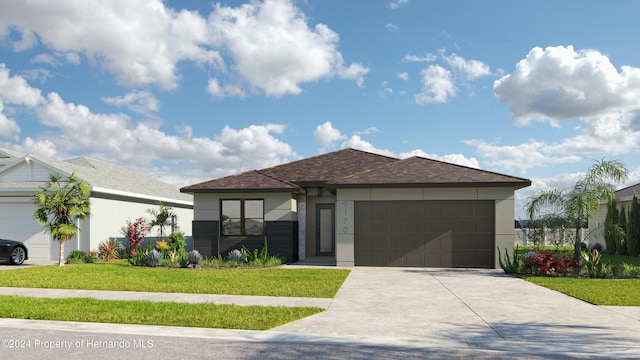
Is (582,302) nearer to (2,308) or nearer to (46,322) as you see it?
(46,322)

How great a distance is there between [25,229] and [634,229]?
2940 cm

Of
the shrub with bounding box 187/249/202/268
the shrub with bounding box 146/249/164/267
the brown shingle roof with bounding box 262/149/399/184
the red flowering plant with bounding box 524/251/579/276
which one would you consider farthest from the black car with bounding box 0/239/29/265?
the red flowering plant with bounding box 524/251/579/276

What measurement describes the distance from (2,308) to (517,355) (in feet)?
29.0

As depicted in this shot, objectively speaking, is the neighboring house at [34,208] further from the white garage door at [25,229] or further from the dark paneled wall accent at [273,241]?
the dark paneled wall accent at [273,241]

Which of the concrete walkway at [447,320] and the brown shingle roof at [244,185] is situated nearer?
the concrete walkway at [447,320]

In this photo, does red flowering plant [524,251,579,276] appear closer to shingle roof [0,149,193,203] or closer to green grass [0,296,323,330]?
green grass [0,296,323,330]

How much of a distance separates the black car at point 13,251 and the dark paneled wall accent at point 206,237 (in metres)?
6.72

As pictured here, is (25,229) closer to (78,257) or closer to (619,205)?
(78,257)

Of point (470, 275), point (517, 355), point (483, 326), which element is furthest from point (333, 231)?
point (517, 355)

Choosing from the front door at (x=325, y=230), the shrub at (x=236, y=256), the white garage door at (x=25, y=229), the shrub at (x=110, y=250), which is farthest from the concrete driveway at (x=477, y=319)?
the white garage door at (x=25, y=229)

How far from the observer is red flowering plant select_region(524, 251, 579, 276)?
1592 centimetres

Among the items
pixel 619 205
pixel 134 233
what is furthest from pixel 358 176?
pixel 619 205

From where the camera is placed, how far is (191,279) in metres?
14.4

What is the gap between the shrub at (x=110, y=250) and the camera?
21812 millimetres
